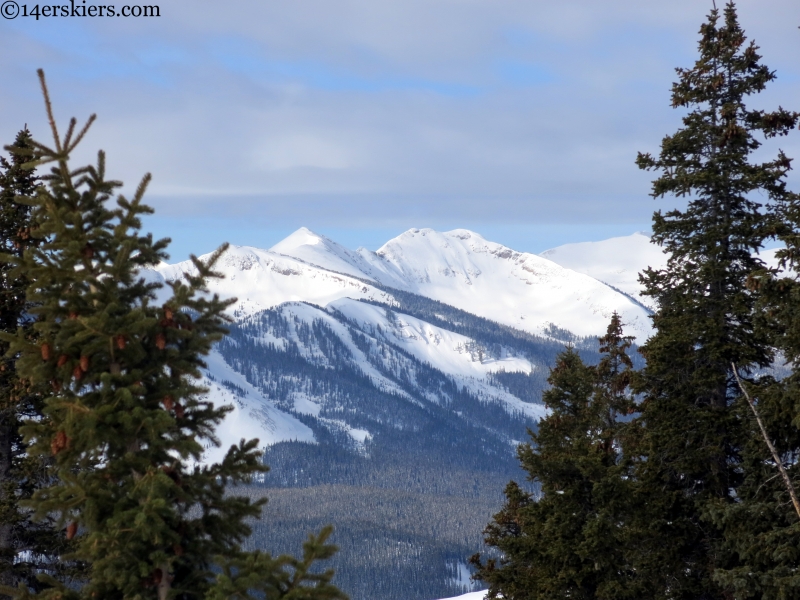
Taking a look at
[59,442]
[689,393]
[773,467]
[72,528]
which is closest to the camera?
[59,442]

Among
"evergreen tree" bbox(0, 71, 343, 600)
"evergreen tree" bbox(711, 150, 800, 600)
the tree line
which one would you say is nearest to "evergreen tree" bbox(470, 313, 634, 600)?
the tree line

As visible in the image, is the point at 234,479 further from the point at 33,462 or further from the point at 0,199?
the point at 0,199

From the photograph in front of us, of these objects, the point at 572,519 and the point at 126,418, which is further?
the point at 572,519

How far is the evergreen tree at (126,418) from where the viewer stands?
8531 millimetres

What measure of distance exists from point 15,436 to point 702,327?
1649cm

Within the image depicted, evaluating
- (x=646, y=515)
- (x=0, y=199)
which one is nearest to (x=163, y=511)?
(x=0, y=199)

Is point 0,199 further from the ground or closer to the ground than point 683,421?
further from the ground

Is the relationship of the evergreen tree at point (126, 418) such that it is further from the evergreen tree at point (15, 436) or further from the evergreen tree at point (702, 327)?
the evergreen tree at point (702, 327)

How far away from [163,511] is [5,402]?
873 cm

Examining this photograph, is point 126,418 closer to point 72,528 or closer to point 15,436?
point 72,528

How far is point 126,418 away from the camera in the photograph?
8.62 metres

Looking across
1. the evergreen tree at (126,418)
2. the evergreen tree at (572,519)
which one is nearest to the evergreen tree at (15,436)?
the evergreen tree at (126,418)

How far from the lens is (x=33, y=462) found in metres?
15.0

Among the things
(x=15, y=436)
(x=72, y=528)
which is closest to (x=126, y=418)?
(x=72, y=528)
